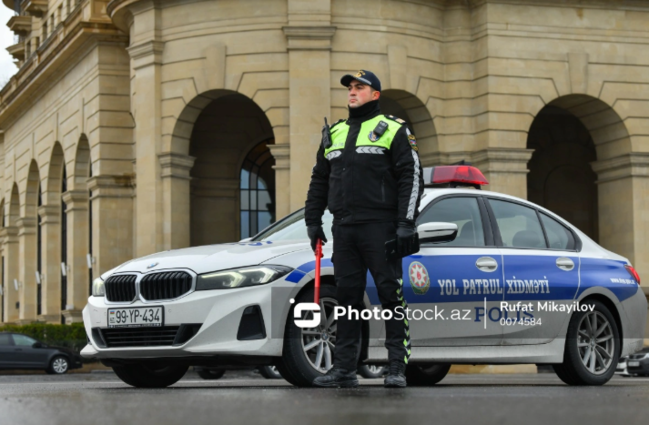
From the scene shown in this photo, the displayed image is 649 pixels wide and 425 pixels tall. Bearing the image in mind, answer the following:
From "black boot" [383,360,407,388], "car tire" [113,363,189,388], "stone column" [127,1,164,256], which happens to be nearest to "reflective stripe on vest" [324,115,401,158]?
"black boot" [383,360,407,388]

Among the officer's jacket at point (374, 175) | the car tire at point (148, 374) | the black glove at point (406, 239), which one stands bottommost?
the car tire at point (148, 374)

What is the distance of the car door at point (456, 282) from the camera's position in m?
8.83

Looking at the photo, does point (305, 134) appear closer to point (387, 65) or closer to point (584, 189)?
point (387, 65)

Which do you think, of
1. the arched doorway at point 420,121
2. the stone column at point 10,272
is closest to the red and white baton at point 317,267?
the arched doorway at point 420,121

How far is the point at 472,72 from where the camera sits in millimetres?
28125

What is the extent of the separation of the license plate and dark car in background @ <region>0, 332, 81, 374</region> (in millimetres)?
19599

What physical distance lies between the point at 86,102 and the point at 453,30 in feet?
36.5

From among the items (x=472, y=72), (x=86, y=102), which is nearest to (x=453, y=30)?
(x=472, y=72)

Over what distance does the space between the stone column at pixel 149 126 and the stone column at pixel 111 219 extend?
Result: 3.60 meters

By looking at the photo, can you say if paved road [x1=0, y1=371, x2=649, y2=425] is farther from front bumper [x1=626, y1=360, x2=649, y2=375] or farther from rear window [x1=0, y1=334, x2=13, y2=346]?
rear window [x1=0, y1=334, x2=13, y2=346]

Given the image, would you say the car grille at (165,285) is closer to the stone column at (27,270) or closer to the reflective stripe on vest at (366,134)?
the reflective stripe on vest at (366,134)

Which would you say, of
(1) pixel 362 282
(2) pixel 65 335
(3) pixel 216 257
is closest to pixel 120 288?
(3) pixel 216 257

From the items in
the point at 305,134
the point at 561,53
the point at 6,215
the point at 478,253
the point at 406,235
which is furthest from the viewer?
the point at 6,215

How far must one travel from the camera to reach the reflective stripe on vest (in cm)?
803
